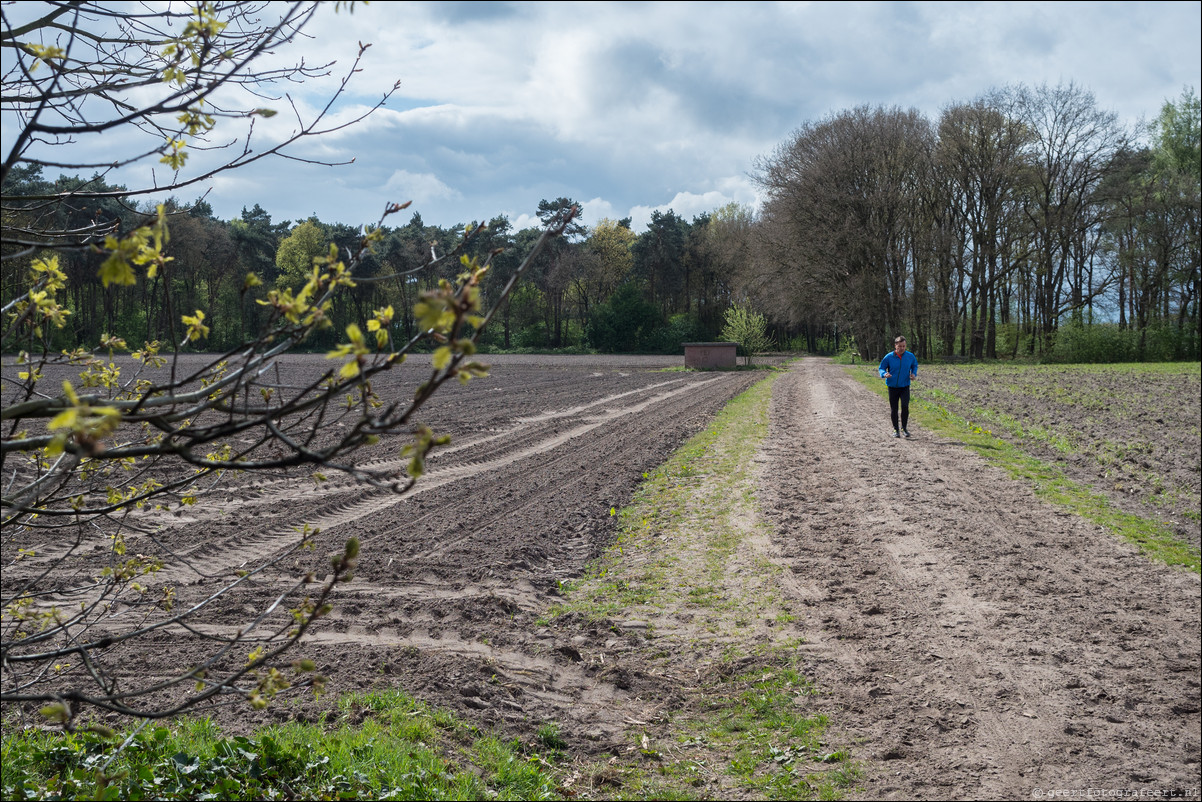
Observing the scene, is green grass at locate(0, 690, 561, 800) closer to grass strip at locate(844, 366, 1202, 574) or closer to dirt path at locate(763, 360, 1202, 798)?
dirt path at locate(763, 360, 1202, 798)

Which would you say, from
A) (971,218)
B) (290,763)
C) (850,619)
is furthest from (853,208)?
(290,763)

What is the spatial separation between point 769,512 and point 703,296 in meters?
62.3

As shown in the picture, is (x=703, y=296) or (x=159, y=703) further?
(x=703, y=296)

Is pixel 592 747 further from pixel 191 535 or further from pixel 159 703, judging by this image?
pixel 191 535

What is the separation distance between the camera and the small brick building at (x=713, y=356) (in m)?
41.2

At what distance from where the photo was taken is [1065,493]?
10047 mm

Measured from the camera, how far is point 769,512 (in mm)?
9625

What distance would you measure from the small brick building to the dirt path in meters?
31.0

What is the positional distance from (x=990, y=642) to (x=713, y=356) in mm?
36010

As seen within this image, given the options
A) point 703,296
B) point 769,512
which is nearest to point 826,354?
point 703,296

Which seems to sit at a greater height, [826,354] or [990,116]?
[990,116]

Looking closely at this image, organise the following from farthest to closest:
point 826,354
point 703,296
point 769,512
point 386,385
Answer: point 703,296
point 826,354
point 386,385
point 769,512

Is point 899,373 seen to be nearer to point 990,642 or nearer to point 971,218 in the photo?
point 990,642

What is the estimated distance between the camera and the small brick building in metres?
41.2
